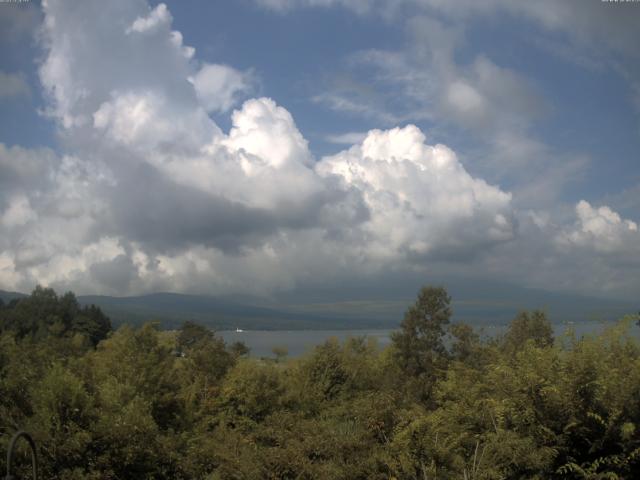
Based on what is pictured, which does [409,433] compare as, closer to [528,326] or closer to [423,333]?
[423,333]

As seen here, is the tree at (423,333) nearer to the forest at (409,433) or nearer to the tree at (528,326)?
the tree at (528,326)

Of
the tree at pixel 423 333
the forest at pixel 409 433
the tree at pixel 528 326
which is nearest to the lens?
the forest at pixel 409 433

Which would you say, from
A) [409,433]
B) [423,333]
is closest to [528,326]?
[423,333]

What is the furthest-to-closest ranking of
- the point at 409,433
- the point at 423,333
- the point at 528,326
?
1. the point at 528,326
2. the point at 423,333
3. the point at 409,433

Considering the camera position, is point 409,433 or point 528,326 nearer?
point 409,433

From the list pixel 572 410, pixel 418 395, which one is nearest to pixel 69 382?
pixel 572 410

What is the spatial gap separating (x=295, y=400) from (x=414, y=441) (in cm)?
1975

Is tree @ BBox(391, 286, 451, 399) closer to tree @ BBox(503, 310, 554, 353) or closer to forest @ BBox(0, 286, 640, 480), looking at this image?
tree @ BBox(503, 310, 554, 353)

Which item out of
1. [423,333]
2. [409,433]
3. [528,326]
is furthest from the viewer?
[528,326]

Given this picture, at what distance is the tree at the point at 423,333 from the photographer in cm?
4216

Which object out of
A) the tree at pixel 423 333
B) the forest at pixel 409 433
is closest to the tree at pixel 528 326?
the tree at pixel 423 333

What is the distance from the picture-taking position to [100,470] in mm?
12914

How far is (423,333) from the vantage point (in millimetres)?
42906

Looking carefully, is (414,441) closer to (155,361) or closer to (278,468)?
(278,468)
